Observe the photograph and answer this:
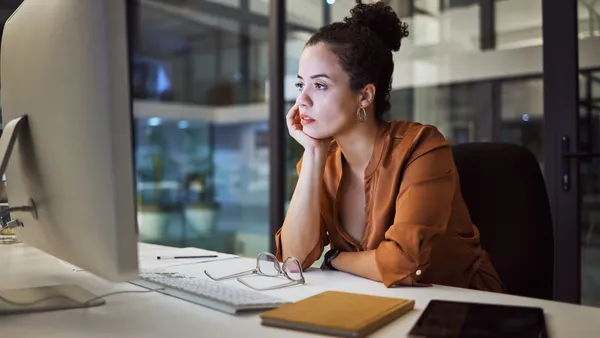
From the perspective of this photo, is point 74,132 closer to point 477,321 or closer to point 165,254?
point 477,321

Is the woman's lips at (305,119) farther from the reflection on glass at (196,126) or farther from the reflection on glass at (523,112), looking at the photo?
the reflection on glass at (196,126)

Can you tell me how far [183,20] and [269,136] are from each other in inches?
77.8

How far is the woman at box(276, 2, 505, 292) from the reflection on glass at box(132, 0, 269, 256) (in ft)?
9.87

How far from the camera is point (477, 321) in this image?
2.78 feet

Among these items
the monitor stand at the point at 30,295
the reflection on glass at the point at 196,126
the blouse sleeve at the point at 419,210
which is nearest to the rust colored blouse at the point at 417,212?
the blouse sleeve at the point at 419,210

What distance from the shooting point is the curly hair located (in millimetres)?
1593

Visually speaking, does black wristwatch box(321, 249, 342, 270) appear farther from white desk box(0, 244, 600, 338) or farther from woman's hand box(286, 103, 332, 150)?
woman's hand box(286, 103, 332, 150)

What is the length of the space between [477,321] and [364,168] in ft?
2.57

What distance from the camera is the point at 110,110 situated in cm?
77

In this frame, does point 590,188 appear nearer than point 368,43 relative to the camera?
No

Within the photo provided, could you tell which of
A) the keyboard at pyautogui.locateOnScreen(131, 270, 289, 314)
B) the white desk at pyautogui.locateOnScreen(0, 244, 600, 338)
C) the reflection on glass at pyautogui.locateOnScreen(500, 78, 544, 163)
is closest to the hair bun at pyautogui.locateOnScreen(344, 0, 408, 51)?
the white desk at pyautogui.locateOnScreen(0, 244, 600, 338)

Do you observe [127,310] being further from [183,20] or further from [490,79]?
[183,20]

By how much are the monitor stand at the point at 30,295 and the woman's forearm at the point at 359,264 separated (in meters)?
0.56

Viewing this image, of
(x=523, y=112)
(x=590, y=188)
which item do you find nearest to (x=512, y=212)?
(x=590, y=188)
